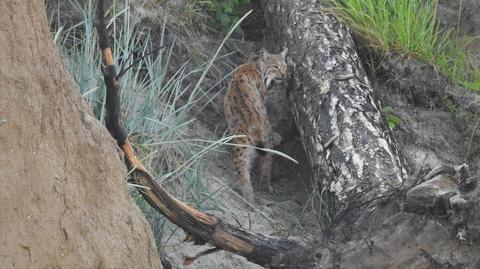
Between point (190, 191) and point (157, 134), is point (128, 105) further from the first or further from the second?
point (190, 191)

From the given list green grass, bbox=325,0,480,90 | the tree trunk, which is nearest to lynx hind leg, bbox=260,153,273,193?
the tree trunk

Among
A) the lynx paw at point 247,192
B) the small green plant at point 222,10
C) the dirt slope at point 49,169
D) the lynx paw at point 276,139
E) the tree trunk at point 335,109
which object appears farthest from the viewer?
the small green plant at point 222,10

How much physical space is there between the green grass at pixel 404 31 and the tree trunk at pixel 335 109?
166 mm

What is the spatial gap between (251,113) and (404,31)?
130 cm

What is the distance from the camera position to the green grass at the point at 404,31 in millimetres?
7633

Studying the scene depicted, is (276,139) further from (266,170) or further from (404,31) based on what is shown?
(404,31)

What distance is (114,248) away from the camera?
442cm

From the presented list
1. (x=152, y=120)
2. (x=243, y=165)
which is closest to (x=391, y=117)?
(x=243, y=165)

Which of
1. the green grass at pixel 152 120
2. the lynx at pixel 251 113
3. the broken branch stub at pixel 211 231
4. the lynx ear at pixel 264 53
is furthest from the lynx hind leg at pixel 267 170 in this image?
the broken branch stub at pixel 211 231

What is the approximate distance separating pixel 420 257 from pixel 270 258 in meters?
Answer: 0.93

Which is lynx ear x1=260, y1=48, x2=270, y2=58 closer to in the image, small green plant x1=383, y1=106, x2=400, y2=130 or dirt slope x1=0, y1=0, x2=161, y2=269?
small green plant x1=383, y1=106, x2=400, y2=130

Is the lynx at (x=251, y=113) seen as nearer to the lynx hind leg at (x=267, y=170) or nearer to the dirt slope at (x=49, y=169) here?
the lynx hind leg at (x=267, y=170)

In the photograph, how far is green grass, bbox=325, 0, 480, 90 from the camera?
7.63 m

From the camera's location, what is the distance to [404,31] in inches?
299
